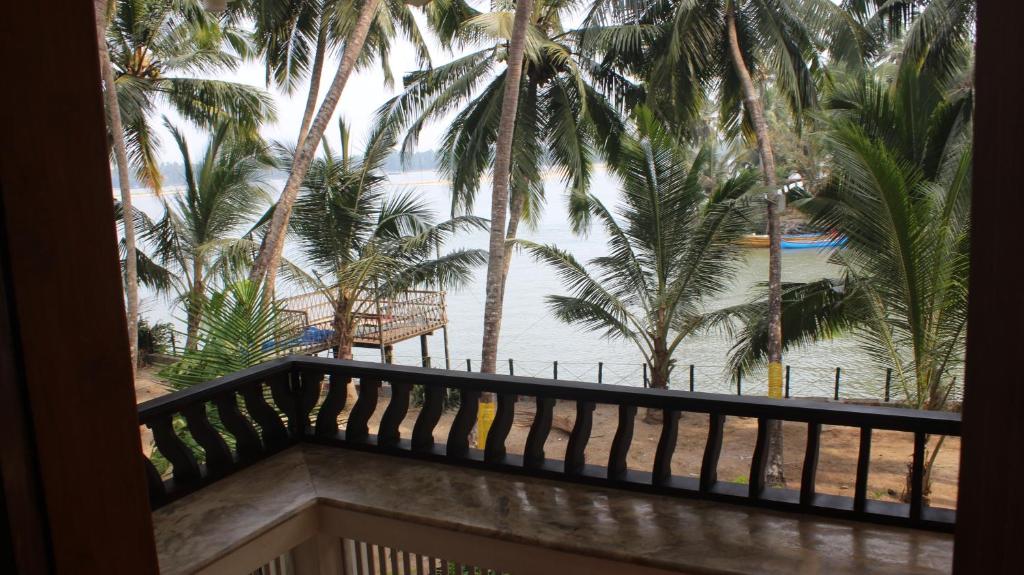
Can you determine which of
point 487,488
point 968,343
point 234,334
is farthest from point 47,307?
point 234,334

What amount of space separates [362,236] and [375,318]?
8.04 ft

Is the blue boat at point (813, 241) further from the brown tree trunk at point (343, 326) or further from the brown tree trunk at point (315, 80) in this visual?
the brown tree trunk at point (315, 80)

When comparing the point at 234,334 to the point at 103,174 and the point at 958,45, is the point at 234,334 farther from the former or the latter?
the point at 958,45

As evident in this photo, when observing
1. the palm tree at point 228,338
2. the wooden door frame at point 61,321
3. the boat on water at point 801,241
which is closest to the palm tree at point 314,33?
the boat on water at point 801,241

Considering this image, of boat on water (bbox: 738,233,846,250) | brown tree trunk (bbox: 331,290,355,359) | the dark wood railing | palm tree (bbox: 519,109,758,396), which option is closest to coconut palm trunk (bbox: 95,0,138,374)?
brown tree trunk (bbox: 331,290,355,359)

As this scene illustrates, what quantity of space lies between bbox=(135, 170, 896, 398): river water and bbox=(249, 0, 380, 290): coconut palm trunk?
146 cm

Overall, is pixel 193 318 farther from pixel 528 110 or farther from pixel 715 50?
pixel 715 50

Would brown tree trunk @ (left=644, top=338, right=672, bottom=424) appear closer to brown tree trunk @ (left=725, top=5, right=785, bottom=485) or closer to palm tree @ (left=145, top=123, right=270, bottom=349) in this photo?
brown tree trunk @ (left=725, top=5, right=785, bottom=485)

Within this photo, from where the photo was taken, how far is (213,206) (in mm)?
13133

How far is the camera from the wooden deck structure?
40.2 ft

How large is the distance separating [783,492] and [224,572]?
195 cm

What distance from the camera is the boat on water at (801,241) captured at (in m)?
8.32

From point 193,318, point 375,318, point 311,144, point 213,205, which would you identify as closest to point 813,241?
point 375,318

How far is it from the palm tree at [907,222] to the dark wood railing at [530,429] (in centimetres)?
242
